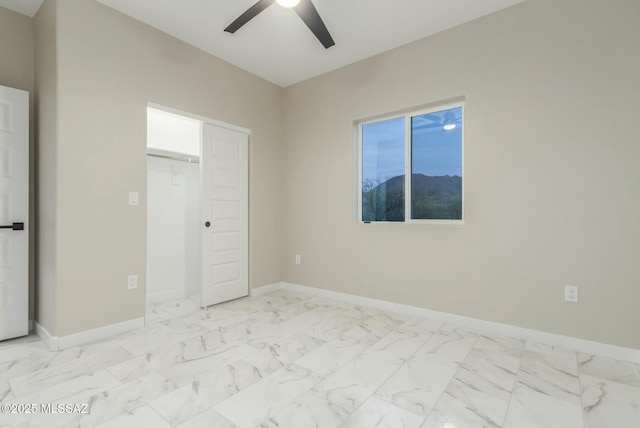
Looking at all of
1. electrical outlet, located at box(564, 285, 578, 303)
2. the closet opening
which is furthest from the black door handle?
electrical outlet, located at box(564, 285, 578, 303)

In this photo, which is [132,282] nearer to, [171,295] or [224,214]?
[171,295]

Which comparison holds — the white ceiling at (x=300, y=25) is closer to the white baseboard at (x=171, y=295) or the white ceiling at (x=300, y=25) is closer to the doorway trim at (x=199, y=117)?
the doorway trim at (x=199, y=117)

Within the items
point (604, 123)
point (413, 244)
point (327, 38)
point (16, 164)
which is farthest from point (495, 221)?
point (16, 164)

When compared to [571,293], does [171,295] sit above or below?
below

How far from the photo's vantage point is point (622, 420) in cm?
163

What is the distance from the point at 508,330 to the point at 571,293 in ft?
1.89

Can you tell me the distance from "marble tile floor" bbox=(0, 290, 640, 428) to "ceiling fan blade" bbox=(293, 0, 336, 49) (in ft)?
8.30

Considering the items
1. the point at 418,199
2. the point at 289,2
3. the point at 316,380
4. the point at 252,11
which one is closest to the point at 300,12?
the point at 289,2

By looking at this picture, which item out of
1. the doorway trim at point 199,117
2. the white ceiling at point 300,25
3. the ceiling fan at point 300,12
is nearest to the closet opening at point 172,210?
the doorway trim at point 199,117

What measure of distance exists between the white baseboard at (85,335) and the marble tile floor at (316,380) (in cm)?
8

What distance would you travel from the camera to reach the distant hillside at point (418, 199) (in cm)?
318

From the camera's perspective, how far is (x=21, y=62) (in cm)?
283

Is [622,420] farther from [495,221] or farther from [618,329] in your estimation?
[495,221]

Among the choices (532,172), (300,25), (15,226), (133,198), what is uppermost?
(300,25)
